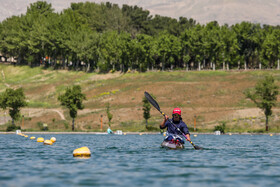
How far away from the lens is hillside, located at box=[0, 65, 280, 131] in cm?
10469

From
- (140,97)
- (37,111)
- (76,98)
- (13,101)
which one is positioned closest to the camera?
(13,101)

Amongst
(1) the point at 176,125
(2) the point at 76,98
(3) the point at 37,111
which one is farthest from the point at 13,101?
(1) the point at 176,125

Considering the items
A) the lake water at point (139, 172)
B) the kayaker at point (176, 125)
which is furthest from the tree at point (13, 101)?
the lake water at point (139, 172)

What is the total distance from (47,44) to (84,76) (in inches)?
1207

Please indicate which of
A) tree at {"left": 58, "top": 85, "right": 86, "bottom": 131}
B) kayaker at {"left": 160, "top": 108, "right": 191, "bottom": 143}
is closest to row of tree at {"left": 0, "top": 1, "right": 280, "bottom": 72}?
tree at {"left": 58, "top": 85, "right": 86, "bottom": 131}

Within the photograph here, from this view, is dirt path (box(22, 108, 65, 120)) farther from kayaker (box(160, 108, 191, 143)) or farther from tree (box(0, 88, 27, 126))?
kayaker (box(160, 108, 191, 143))

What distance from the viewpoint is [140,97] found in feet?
418

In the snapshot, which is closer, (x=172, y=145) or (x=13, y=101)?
(x=172, y=145)

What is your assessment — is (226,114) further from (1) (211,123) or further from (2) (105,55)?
(2) (105,55)

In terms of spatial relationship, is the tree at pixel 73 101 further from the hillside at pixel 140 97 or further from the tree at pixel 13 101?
the tree at pixel 13 101

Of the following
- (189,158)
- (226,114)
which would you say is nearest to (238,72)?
(226,114)

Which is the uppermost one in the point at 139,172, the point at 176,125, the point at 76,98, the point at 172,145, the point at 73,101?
the point at 76,98

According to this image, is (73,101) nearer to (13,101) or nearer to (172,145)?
(13,101)

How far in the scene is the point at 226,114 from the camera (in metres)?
106
